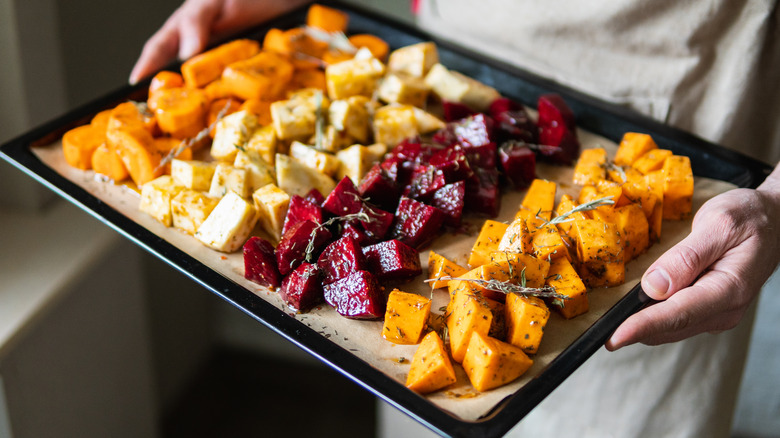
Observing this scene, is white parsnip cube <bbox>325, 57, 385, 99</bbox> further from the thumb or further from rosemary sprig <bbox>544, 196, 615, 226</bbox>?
the thumb

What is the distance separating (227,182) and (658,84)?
132cm

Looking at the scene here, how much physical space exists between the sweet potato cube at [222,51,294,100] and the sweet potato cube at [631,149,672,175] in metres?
1.13

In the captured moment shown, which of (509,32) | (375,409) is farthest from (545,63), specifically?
(375,409)

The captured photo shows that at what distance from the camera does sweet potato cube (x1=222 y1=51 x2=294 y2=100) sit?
2.18 meters

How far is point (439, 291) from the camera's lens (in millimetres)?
1690

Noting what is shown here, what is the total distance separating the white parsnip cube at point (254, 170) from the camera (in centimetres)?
193

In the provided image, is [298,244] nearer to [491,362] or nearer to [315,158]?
[315,158]

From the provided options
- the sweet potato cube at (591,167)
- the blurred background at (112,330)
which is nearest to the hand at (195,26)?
the blurred background at (112,330)

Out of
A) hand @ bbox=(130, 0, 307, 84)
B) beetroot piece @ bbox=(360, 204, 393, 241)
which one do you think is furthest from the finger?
beetroot piece @ bbox=(360, 204, 393, 241)

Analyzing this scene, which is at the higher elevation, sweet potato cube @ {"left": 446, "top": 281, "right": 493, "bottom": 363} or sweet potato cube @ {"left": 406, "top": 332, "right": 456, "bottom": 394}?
sweet potato cube @ {"left": 446, "top": 281, "right": 493, "bottom": 363}

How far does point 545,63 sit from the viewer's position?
231 cm

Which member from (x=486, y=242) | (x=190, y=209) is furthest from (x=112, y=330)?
(x=486, y=242)

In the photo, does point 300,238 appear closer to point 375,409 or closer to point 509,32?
point 509,32

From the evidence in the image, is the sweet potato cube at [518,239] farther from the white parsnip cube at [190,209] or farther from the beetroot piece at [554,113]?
the white parsnip cube at [190,209]
